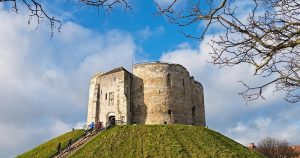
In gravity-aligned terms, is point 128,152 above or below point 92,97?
below

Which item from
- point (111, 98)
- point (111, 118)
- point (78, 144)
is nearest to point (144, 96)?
point (111, 98)

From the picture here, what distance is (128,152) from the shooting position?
3378 centimetres

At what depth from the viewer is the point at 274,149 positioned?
190 feet

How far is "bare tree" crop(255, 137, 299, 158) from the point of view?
5703cm

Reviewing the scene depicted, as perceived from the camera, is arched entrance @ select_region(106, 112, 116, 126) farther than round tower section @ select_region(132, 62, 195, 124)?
No

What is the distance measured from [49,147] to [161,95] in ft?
48.2

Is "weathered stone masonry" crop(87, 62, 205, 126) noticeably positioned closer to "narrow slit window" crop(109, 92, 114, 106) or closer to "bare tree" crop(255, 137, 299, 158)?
"narrow slit window" crop(109, 92, 114, 106)

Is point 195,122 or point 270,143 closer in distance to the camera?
point 195,122

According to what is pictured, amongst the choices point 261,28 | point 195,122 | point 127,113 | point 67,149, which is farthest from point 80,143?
point 261,28

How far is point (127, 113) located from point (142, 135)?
25.8 feet

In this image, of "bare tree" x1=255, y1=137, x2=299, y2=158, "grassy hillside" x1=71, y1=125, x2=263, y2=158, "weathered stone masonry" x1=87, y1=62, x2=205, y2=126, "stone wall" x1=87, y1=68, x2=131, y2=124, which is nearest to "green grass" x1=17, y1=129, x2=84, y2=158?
"grassy hillside" x1=71, y1=125, x2=263, y2=158

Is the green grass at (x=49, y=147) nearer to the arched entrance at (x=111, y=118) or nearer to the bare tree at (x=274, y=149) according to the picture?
the arched entrance at (x=111, y=118)

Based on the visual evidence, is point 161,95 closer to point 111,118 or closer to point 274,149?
point 111,118

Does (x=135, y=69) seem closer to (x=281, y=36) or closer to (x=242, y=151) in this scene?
(x=242, y=151)
